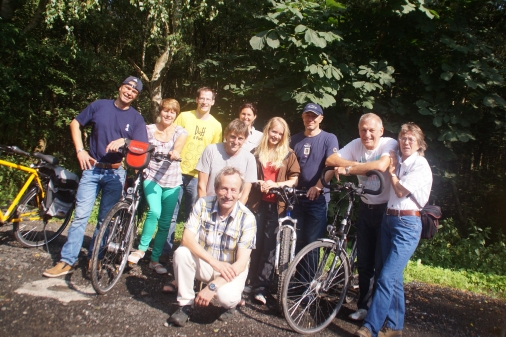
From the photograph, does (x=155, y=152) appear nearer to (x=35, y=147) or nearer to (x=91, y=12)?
(x=91, y=12)

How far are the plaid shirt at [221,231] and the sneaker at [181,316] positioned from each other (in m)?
0.48

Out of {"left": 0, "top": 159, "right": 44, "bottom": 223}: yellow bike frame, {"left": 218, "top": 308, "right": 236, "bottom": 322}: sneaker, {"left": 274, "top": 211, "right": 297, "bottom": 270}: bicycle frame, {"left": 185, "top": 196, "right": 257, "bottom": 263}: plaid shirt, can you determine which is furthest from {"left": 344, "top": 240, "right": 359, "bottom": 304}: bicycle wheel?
{"left": 0, "top": 159, "right": 44, "bottom": 223}: yellow bike frame

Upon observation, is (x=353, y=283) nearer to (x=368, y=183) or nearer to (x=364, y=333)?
(x=364, y=333)

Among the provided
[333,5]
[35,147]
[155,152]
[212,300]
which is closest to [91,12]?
[35,147]

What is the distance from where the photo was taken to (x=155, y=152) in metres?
3.95

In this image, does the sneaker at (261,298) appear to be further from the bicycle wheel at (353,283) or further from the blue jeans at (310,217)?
the bicycle wheel at (353,283)

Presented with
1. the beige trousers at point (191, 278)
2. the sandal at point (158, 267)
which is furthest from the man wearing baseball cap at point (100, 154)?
the beige trousers at point (191, 278)

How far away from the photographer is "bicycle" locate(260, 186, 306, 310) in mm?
3590

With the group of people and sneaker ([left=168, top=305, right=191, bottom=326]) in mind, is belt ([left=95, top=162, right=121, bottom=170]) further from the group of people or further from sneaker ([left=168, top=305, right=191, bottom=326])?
sneaker ([left=168, top=305, right=191, bottom=326])

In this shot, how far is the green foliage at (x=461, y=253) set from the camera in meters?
6.95

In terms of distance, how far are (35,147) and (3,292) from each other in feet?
26.6

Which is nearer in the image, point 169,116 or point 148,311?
point 148,311

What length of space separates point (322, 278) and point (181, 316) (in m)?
1.28

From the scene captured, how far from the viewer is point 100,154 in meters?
3.99
